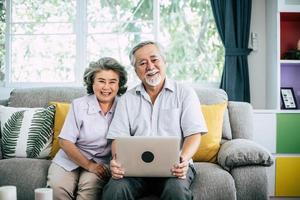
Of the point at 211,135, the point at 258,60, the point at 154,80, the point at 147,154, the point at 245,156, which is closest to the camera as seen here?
the point at 147,154

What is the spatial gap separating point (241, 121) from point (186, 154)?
769 mm

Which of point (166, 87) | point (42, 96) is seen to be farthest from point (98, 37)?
point (166, 87)

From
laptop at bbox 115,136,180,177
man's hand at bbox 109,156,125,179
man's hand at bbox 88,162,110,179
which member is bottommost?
man's hand at bbox 88,162,110,179

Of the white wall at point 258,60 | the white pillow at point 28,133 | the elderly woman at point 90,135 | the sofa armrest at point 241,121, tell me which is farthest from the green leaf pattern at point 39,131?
the white wall at point 258,60

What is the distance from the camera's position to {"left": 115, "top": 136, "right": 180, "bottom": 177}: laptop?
174 cm

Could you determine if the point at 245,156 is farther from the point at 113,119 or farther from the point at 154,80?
the point at 113,119

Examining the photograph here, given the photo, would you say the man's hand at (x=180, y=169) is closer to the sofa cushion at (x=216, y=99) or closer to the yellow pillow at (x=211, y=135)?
the yellow pillow at (x=211, y=135)

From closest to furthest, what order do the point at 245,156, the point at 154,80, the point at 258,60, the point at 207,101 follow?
the point at 245,156 → the point at 154,80 → the point at 207,101 → the point at 258,60

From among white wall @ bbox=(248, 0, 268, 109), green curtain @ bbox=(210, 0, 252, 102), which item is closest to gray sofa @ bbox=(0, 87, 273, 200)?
green curtain @ bbox=(210, 0, 252, 102)

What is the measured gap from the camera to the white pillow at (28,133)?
98.7 inches

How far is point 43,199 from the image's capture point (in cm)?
135

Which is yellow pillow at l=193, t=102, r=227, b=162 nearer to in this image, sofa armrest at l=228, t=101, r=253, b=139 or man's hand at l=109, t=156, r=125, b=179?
sofa armrest at l=228, t=101, r=253, b=139

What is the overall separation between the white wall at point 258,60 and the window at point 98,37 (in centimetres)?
32

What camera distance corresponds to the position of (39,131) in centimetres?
253
